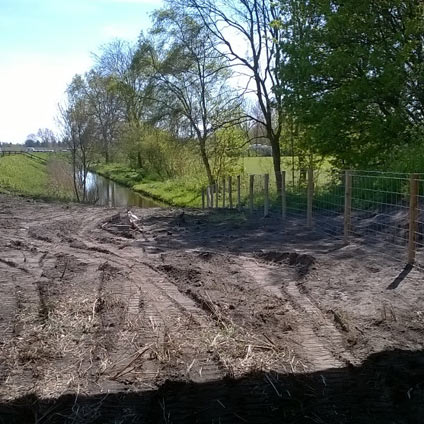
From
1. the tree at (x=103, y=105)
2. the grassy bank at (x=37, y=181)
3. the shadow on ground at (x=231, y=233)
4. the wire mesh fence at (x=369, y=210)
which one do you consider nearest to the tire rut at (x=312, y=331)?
the wire mesh fence at (x=369, y=210)

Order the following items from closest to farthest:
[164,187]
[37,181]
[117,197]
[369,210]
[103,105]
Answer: [369,210], [103,105], [164,187], [117,197], [37,181]

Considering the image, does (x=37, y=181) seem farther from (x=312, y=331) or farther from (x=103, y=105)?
(x=312, y=331)

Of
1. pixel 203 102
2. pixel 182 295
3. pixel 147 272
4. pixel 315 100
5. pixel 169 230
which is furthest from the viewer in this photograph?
pixel 203 102

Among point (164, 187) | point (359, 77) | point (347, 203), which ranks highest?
point (359, 77)

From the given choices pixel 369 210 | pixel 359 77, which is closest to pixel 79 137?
pixel 359 77

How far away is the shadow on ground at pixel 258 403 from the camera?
3.78m

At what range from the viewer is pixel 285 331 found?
5.41 m

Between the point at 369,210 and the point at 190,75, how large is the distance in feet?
73.6

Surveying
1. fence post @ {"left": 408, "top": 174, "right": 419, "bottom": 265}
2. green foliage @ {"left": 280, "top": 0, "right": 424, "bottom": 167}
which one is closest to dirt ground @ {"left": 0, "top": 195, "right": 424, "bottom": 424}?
fence post @ {"left": 408, "top": 174, "right": 419, "bottom": 265}

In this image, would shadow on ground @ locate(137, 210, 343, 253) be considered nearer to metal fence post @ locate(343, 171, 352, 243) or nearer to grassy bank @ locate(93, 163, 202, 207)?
metal fence post @ locate(343, 171, 352, 243)

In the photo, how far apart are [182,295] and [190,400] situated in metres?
2.97

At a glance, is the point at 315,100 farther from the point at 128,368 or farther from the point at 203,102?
the point at 128,368

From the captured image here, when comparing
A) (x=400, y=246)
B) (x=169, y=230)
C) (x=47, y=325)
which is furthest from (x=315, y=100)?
(x=47, y=325)

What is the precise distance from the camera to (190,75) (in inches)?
1280
